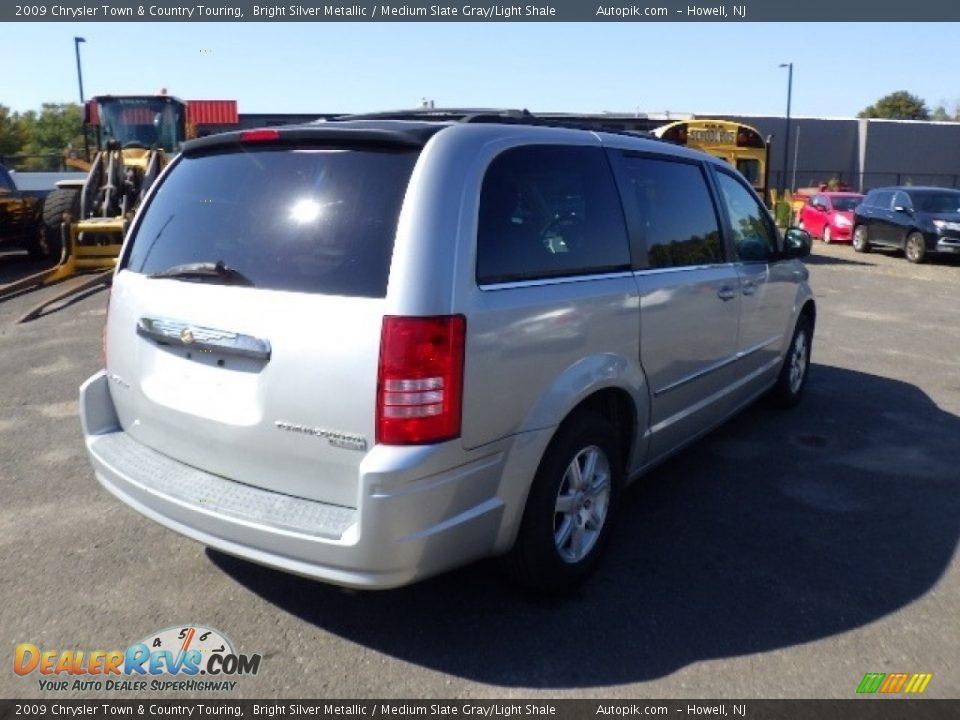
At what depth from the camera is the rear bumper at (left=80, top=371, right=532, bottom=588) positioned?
2.71 m

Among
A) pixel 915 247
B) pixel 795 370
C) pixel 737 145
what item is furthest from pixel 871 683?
pixel 915 247

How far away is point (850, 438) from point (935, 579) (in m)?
2.07

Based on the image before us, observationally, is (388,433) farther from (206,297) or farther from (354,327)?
(206,297)

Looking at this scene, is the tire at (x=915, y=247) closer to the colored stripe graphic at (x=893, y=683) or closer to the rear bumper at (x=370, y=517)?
the colored stripe graphic at (x=893, y=683)

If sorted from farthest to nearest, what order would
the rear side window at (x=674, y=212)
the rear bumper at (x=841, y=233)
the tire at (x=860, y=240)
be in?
the rear bumper at (x=841, y=233), the tire at (x=860, y=240), the rear side window at (x=674, y=212)

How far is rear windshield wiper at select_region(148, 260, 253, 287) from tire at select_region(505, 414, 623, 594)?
132 centimetres

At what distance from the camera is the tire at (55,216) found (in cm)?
1466

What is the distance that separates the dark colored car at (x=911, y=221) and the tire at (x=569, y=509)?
1574 cm

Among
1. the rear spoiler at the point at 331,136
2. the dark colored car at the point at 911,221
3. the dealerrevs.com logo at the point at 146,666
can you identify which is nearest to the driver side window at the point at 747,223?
the rear spoiler at the point at 331,136

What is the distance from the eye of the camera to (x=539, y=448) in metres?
3.16

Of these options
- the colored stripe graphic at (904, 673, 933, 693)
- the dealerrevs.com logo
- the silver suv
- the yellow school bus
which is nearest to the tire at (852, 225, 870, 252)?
the yellow school bus

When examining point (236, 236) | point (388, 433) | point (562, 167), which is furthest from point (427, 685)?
point (562, 167)

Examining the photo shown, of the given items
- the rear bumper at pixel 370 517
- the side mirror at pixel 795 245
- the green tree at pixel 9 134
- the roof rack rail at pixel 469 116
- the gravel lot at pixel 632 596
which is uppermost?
the green tree at pixel 9 134

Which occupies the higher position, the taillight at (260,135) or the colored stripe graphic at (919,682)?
the taillight at (260,135)
